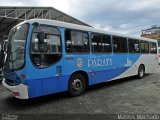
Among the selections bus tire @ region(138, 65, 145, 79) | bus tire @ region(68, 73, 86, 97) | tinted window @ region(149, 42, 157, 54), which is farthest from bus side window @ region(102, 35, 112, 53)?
tinted window @ region(149, 42, 157, 54)

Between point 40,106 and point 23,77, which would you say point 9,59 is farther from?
point 40,106

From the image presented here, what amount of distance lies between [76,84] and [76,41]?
65.1 inches

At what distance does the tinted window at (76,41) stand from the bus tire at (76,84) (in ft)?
3.24

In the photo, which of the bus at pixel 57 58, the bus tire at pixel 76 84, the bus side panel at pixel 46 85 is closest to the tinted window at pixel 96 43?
the bus at pixel 57 58

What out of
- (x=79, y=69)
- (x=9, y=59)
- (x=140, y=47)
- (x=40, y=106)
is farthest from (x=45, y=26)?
(x=140, y=47)

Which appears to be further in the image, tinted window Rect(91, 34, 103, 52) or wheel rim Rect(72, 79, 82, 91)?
tinted window Rect(91, 34, 103, 52)

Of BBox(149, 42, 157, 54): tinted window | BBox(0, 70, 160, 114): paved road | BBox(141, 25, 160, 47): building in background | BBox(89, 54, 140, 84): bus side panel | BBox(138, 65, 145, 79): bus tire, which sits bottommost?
BBox(0, 70, 160, 114): paved road

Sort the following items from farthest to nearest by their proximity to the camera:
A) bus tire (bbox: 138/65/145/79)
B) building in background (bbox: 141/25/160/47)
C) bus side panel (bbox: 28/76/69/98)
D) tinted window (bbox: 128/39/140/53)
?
building in background (bbox: 141/25/160/47), bus tire (bbox: 138/65/145/79), tinted window (bbox: 128/39/140/53), bus side panel (bbox: 28/76/69/98)

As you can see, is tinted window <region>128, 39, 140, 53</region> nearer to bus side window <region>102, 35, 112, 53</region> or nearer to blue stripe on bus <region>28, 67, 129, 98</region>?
bus side window <region>102, 35, 112, 53</region>

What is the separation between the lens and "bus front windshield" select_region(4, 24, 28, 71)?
247 inches

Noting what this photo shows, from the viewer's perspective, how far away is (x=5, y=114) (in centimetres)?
584

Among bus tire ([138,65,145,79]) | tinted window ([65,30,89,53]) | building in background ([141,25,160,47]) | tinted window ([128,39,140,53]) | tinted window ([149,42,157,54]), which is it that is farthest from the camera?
building in background ([141,25,160,47])

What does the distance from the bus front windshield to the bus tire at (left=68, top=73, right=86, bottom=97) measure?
2.11 meters

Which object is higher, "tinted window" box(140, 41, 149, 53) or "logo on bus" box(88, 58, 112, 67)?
"tinted window" box(140, 41, 149, 53)
